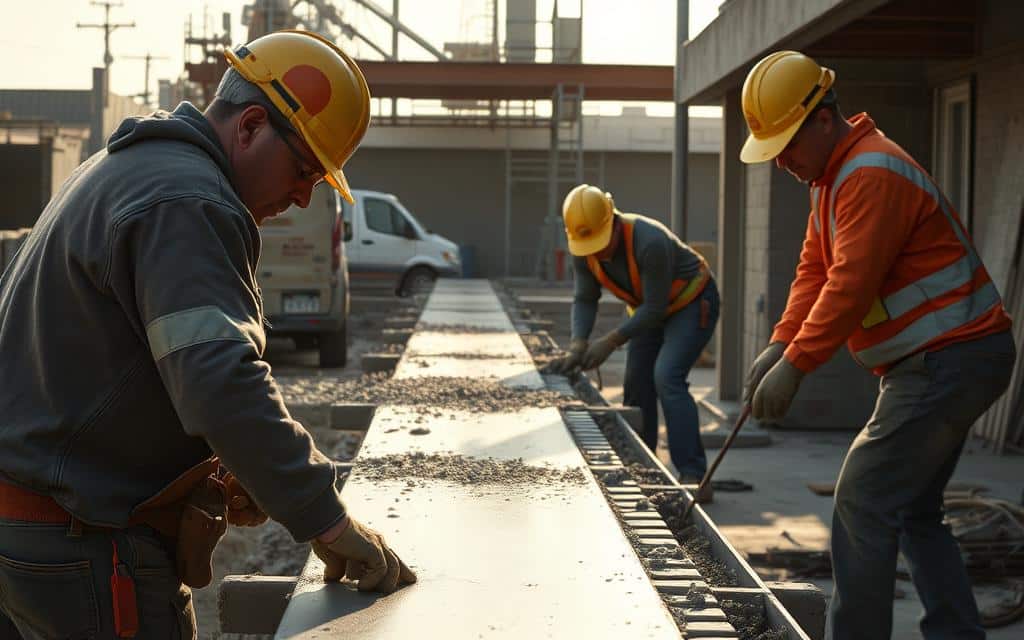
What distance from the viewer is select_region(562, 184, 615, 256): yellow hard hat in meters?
7.48

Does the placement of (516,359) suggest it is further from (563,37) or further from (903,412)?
(563,37)

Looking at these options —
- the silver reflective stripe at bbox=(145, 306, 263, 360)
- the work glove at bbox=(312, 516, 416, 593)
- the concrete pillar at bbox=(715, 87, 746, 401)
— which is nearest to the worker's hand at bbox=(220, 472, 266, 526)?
the work glove at bbox=(312, 516, 416, 593)

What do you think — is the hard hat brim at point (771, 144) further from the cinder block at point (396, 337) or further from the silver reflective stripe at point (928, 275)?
the cinder block at point (396, 337)

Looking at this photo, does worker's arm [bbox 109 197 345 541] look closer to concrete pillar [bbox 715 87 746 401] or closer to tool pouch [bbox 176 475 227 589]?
tool pouch [bbox 176 475 227 589]

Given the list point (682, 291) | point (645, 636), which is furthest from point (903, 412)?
point (682, 291)

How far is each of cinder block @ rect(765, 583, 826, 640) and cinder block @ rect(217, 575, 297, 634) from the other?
1239mm

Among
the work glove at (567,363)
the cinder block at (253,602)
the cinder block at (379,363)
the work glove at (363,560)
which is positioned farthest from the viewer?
the cinder block at (379,363)

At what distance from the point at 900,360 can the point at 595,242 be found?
3.62 m

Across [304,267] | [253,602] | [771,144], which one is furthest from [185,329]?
[304,267]

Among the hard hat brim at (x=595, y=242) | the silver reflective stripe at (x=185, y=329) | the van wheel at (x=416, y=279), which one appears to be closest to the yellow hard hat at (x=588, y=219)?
the hard hat brim at (x=595, y=242)

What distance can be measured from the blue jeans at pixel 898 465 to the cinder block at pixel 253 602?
1760mm

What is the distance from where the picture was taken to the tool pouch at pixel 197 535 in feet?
8.34

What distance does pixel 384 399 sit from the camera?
653cm

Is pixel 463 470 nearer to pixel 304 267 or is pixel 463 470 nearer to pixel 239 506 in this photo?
pixel 239 506
